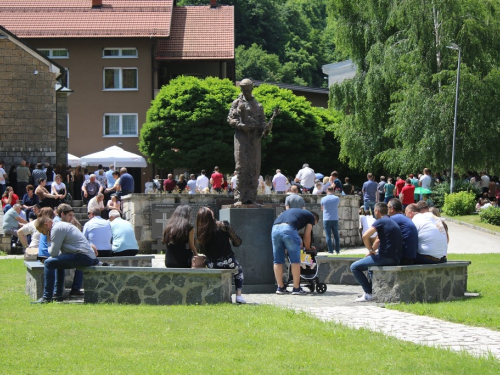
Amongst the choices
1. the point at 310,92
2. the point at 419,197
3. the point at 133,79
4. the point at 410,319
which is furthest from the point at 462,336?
the point at 310,92

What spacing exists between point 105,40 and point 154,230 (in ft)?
105

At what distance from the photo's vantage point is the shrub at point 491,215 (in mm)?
31578

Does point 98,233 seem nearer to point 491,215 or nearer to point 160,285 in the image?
point 160,285

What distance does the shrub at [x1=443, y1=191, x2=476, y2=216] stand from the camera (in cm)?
3462

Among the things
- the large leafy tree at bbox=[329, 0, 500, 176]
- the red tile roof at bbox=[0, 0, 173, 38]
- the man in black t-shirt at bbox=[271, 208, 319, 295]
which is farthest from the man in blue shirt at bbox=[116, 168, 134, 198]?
the red tile roof at bbox=[0, 0, 173, 38]

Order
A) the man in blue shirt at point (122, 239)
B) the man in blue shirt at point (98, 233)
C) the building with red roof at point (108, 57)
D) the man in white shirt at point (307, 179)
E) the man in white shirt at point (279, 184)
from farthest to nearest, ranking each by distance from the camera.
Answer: the building with red roof at point (108, 57) < the man in white shirt at point (279, 184) < the man in white shirt at point (307, 179) < the man in blue shirt at point (122, 239) < the man in blue shirt at point (98, 233)

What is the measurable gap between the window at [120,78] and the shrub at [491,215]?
2959cm

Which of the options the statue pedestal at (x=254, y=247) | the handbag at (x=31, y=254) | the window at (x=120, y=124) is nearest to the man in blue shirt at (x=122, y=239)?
the handbag at (x=31, y=254)

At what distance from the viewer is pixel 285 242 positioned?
14.5m

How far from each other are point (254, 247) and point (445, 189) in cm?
2378

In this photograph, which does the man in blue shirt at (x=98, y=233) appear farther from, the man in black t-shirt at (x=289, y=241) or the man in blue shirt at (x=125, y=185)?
the man in blue shirt at (x=125, y=185)

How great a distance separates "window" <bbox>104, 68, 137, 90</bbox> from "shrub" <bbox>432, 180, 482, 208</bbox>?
24.5 meters

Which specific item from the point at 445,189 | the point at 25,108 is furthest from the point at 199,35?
the point at 445,189

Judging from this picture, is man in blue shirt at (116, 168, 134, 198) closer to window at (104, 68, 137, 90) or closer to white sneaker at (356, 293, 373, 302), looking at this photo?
white sneaker at (356, 293, 373, 302)
